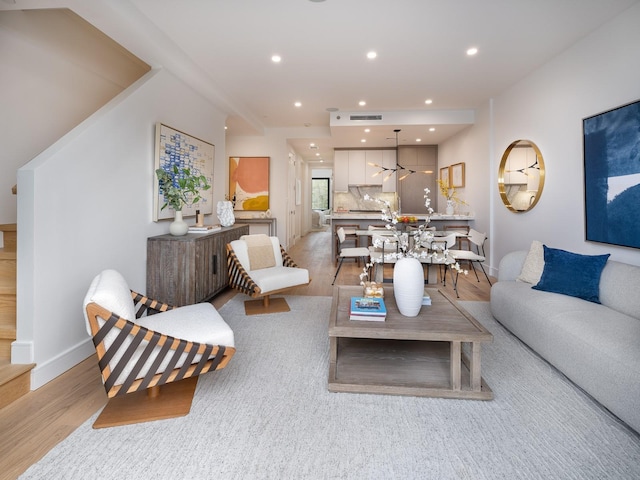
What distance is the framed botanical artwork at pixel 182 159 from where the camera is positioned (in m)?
3.59

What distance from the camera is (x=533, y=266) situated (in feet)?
10.3

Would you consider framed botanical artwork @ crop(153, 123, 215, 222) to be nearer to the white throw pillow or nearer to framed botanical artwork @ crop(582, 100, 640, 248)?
the white throw pillow

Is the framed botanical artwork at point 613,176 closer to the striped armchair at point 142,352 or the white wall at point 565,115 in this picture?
the white wall at point 565,115

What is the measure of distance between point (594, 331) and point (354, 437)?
160cm

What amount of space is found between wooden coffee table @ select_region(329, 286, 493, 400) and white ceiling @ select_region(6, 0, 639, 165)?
252cm

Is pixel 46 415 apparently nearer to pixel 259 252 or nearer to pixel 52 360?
pixel 52 360

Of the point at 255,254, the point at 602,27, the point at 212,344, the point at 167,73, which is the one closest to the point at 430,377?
the point at 212,344

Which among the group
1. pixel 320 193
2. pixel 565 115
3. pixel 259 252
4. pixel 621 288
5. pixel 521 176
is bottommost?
pixel 621 288

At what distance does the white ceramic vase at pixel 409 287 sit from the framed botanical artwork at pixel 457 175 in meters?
5.17

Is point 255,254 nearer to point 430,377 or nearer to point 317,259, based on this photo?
point 430,377

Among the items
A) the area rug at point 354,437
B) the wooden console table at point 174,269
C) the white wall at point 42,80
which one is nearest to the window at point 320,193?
the white wall at point 42,80

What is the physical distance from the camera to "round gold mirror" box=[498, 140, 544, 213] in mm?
4293

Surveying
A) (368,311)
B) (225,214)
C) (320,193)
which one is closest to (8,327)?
(368,311)

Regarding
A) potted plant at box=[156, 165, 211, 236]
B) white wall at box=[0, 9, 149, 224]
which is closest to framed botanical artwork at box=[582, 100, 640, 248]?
potted plant at box=[156, 165, 211, 236]
